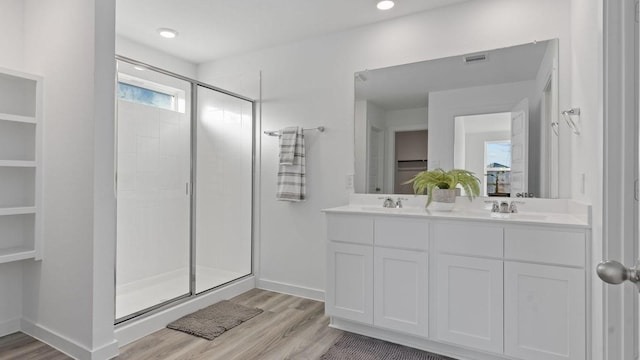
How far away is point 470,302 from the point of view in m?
2.05

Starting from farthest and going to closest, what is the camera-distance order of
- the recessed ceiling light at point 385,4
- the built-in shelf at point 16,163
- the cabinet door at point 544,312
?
the recessed ceiling light at point 385,4 < the built-in shelf at point 16,163 < the cabinet door at point 544,312

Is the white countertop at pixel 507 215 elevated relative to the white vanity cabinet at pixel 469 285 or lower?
elevated

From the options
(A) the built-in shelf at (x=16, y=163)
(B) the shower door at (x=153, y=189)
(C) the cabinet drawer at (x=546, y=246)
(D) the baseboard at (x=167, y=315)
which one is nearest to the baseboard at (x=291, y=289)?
(D) the baseboard at (x=167, y=315)

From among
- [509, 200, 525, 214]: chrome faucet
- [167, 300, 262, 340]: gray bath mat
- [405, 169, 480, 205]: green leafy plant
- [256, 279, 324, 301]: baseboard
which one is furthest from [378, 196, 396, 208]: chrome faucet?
[167, 300, 262, 340]: gray bath mat

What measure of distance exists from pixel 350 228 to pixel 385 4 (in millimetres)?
1709

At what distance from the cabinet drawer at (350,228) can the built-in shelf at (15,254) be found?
78.4 inches

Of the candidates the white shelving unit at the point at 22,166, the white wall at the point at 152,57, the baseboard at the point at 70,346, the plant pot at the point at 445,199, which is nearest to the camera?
the baseboard at the point at 70,346

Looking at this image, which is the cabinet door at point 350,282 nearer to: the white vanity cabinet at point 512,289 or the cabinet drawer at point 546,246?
the white vanity cabinet at point 512,289

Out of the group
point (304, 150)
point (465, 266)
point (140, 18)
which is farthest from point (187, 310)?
point (140, 18)

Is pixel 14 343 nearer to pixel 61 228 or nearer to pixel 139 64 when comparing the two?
pixel 61 228

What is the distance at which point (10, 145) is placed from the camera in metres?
2.37

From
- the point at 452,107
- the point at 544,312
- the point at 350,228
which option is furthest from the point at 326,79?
the point at 544,312

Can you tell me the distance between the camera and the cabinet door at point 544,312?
5.89 ft

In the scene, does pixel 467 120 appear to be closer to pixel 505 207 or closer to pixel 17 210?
pixel 505 207
